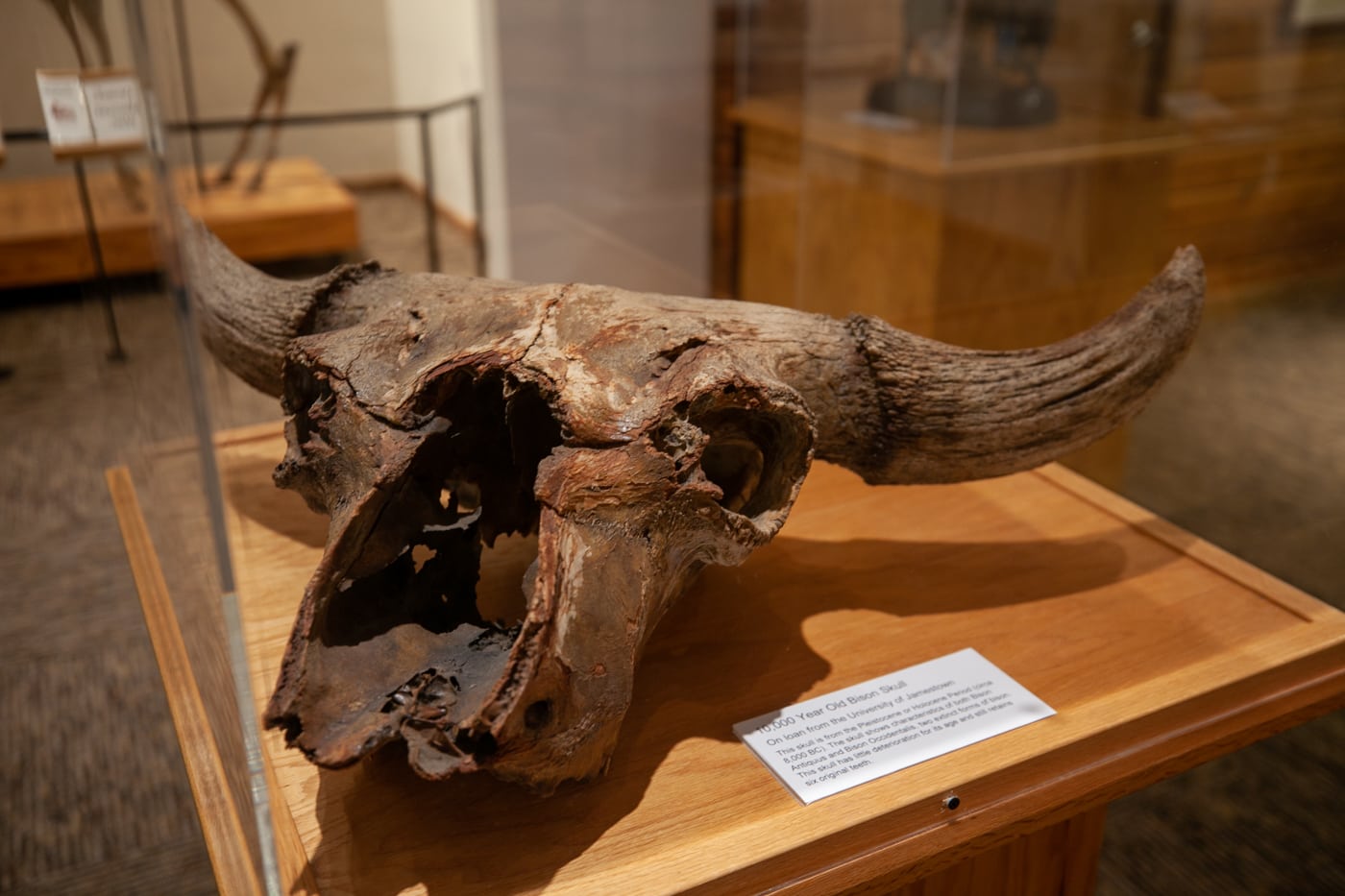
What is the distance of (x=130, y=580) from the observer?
8.48ft

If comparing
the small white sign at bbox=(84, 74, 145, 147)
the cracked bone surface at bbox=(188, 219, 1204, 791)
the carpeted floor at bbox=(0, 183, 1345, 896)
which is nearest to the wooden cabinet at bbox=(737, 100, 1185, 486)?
the carpeted floor at bbox=(0, 183, 1345, 896)

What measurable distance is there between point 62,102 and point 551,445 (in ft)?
2.49

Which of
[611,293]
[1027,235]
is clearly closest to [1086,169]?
[1027,235]

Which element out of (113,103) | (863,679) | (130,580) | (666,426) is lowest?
(130,580)

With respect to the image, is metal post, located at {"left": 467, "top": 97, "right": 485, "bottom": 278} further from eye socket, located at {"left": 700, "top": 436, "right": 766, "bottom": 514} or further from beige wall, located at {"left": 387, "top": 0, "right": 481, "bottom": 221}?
eye socket, located at {"left": 700, "top": 436, "right": 766, "bottom": 514}

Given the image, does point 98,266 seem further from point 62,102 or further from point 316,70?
point 316,70

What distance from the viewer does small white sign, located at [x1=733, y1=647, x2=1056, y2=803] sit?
1272mm

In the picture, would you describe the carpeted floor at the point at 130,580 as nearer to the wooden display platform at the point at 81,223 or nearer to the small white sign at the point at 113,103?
the wooden display platform at the point at 81,223

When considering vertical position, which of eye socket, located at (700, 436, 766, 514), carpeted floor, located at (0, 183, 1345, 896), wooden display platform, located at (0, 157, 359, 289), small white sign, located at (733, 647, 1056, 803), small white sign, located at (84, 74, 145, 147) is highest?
small white sign, located at (84, 74, 145, 147)

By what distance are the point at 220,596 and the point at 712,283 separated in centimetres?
223

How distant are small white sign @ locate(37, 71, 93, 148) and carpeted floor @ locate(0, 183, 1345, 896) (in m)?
0.27

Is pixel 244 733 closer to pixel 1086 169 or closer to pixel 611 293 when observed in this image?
pixel 611 293

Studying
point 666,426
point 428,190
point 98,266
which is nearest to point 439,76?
point 428,190

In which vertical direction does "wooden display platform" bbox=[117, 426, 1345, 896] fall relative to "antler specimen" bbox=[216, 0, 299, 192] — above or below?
below
